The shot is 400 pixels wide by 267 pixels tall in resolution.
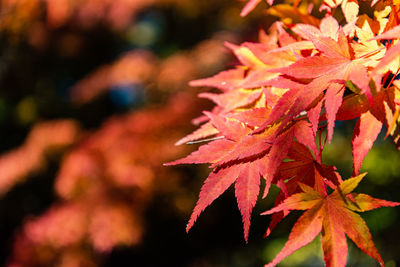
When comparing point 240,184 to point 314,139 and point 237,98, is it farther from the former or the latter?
point 237,98

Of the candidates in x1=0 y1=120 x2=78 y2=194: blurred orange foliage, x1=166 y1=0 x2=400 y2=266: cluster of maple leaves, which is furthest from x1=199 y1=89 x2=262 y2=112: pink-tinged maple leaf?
x1=0 y1=120 x2=78 y2=194: blurred orange foliage

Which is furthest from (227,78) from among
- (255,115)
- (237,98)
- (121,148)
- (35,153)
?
(35,153)

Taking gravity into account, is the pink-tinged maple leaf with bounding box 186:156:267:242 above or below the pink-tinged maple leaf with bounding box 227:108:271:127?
below

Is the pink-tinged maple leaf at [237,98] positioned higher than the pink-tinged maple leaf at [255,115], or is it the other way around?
the pink-tinged maple leaf at [255,115]

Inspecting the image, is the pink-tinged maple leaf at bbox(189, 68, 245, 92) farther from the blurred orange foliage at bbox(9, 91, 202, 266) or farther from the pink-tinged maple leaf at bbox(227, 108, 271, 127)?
the blurred orange foliage at bbox(9, 91, 202, 266)

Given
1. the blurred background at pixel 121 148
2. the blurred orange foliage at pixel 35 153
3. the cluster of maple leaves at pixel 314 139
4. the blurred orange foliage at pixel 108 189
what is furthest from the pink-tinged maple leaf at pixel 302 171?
the blurred orange foliage at pixel 35 153

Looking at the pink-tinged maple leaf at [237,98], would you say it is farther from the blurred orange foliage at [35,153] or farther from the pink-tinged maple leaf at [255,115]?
the blurred orange foliage at [35,153]
